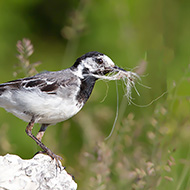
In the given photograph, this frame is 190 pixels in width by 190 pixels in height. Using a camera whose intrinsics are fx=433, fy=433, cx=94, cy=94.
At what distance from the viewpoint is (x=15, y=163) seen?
2.32 metres

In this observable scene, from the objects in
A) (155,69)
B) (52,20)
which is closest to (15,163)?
(155,69)

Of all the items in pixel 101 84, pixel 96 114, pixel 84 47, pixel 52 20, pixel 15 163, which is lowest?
pixel 15 163

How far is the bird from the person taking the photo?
2793 millimetres

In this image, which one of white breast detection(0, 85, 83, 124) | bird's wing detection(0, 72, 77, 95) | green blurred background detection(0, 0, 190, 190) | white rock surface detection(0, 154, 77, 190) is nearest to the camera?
white rock surface detection(0, 154, 77, 190)

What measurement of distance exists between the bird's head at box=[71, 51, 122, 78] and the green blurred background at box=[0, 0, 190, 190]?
265 mm

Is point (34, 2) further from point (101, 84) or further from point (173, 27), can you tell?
point (173, 27)

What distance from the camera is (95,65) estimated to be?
9.77ft

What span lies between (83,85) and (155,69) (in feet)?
1.95

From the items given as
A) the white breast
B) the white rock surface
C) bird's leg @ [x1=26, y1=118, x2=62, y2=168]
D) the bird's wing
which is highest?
the bird's wing

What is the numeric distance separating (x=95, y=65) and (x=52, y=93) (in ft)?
1.20

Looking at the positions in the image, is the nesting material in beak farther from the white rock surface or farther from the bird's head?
the white rock surface

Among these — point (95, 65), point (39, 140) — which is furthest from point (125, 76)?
point (39, 140)

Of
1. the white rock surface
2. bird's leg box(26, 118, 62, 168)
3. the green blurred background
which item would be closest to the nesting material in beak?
the green blurred background

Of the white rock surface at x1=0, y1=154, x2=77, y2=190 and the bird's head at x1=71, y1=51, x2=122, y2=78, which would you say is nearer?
the white rock surface at x1=0, y1=154, x2=77, y2=190
